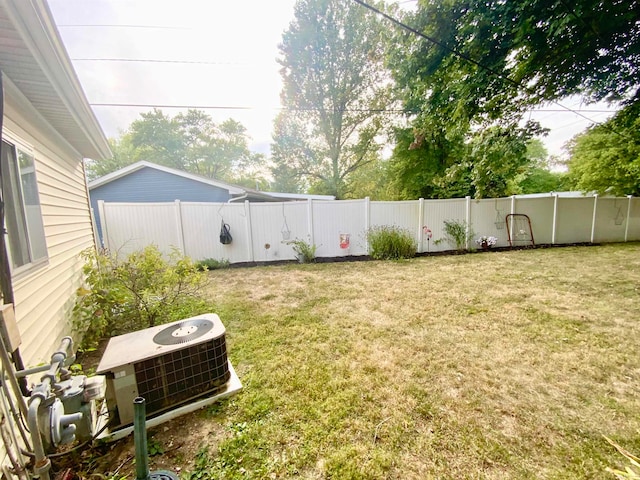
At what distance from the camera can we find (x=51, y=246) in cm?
243

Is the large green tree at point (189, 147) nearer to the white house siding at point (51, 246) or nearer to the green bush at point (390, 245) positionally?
the green bush at point (390, 245)

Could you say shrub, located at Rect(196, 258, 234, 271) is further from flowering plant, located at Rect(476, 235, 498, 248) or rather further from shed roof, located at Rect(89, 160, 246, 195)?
flowering plant, located at Rect(476, 235, 498, 248)

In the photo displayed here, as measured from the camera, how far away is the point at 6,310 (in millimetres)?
1135

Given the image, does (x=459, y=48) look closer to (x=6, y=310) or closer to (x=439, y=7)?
(x=439, y=7)

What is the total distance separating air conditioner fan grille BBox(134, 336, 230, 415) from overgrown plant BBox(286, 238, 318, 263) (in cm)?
485

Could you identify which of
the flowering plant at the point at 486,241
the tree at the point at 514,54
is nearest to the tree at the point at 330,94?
the tree at the point at 514,54

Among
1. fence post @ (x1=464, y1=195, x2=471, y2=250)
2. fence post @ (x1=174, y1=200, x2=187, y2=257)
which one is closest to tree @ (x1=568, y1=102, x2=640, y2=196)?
fence post @ (x1=464, y1=195, x2=471, y2=250)

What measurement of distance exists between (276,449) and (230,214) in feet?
19.3

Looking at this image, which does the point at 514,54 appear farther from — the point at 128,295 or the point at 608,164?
the point at 608,164

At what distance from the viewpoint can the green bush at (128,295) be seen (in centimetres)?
288

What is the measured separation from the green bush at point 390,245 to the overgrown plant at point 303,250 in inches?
63.6

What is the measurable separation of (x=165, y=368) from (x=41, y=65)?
2174mm

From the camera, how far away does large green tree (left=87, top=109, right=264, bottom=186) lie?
20453 millimetres

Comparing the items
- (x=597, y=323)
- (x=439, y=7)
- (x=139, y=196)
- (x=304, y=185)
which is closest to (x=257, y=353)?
(x=597, y=323)
